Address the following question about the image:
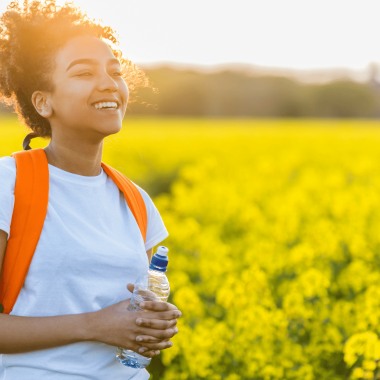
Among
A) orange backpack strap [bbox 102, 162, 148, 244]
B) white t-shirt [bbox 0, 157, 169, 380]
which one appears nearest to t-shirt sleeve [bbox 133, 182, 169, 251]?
orange backpack strap [bbox 102, 162, 148, 244]

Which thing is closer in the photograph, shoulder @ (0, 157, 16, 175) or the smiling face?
shoulder @ (0, 157, 16, 175)

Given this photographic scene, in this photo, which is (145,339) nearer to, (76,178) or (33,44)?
(76,178)

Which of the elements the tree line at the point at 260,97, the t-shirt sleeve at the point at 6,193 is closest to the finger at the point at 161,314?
the t-shirt sleeve at the point at 6,193

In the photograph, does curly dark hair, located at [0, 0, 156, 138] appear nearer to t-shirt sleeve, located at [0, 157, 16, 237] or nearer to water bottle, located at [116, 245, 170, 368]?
t-shirt sleeve, located at [0, 157, 16, 237]

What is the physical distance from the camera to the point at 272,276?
11.7ft

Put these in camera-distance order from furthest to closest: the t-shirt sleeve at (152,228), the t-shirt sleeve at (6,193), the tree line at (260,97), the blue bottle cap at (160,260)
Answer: the tree line at (260,97) < the t-shirt sleeve at (152,228) < the blue bottle cap at (160,260) < the t-shirt sleeve at (6,193)

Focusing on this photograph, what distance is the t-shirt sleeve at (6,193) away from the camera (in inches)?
47.5

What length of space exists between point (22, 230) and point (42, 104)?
1.46ft

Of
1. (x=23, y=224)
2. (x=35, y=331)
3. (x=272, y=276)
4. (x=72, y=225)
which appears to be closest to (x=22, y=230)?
(x=23, y=224)

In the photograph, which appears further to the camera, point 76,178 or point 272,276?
point 272,276

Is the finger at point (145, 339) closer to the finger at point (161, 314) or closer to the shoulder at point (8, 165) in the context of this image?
the finger at point (161, 314)

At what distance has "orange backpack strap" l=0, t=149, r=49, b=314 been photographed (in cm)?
123

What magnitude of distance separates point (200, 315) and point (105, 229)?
172cm

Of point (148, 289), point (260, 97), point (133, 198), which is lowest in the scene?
point (148, 289)
